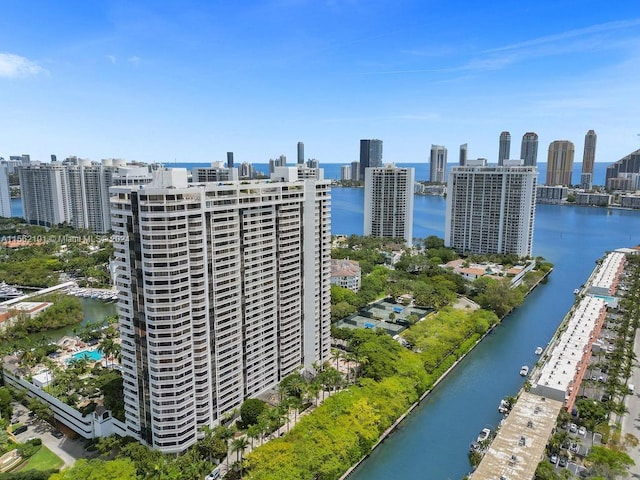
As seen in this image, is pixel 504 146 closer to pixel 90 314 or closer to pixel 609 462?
pixel 90 314

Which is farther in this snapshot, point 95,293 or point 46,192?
point 46,192

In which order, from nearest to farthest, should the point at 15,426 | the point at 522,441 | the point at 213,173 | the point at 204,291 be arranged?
→ 1. the point at 204,291
2. the point at 522,441
3. the point at 15,426
4. the point at 213,173

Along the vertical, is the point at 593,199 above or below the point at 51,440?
above

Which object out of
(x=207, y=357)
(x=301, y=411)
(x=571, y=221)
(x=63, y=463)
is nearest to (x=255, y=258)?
(x=207, y=357)

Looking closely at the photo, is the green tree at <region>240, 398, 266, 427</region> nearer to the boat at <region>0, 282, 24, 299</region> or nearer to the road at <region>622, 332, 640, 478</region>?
the road at <region>622, 332, 640, 478</region>

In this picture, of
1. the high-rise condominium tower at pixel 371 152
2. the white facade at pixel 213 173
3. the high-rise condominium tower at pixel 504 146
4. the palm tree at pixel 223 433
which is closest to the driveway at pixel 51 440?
the palm tree at pixel 223 433

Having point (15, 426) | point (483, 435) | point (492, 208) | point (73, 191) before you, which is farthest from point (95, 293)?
point (492, 208)
